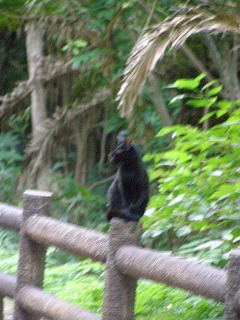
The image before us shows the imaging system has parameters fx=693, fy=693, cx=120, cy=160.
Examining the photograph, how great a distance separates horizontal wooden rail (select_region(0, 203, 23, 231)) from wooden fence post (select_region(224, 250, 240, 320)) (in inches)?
57.2

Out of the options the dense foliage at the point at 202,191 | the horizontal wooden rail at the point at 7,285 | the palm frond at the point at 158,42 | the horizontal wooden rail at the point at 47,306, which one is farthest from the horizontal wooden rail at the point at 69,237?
the palm frond at the point at 158,42

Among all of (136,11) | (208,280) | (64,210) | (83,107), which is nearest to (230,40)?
(136,11)

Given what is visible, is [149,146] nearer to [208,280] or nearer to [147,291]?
[147,291]

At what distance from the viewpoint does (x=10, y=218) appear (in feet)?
11.4

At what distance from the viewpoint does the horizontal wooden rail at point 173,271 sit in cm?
229

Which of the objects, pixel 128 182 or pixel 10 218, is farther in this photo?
pixel 10 218

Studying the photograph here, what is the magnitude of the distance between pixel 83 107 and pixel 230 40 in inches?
82.4

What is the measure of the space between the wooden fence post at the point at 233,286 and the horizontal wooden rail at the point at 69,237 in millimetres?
744

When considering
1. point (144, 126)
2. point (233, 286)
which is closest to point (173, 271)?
point (233, 286)

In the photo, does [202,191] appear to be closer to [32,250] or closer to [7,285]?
[32,250]

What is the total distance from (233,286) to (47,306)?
1196mm

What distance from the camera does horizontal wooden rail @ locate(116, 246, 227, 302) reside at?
2.29m

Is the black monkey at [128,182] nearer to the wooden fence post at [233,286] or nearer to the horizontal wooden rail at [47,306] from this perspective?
the horizontal wooden rail at [47,306]

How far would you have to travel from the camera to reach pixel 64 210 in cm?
748
